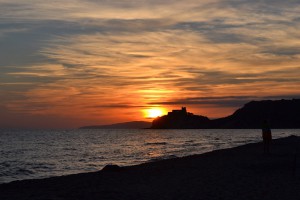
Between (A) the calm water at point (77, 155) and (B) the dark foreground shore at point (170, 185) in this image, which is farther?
(A) the calm water at point (77, 155)

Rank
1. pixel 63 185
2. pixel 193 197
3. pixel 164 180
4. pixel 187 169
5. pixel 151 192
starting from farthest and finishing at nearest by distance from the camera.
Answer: pixel 187 169
pixel 164 180
pixel 63 185
pixel 151 192
pixel 193 197

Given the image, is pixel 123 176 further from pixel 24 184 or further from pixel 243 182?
pixel 243 182

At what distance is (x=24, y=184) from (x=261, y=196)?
1066 centimetres

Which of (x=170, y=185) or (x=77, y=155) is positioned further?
(x=77, y=155)

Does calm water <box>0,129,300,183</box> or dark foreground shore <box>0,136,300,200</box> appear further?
calm water <box>0,129,300,183</box>

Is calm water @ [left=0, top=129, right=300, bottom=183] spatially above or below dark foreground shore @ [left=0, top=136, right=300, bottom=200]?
below

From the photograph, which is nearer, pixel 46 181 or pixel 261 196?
pixel 261 196

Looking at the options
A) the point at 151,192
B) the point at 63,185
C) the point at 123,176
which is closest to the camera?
the point at 151,192

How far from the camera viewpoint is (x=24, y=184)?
18766 mm

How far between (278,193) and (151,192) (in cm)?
486

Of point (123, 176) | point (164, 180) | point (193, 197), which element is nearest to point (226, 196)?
point (193, 197)

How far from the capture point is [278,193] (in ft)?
50.4

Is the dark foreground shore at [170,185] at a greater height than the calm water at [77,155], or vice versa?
the dark foreground shore at [170,185]

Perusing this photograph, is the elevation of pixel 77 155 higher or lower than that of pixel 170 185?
lower
